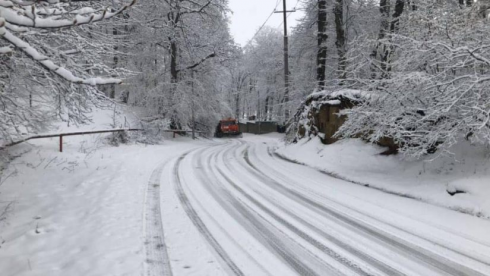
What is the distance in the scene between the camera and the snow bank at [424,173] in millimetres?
6471

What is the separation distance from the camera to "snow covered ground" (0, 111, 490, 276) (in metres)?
3.90

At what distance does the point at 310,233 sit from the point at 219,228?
55.3 inches

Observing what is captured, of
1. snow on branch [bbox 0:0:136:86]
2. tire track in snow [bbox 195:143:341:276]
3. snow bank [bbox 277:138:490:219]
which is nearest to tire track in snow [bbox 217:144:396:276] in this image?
tire track in snow [bbox 195:143:341:276]

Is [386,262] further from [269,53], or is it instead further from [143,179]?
[269,53]

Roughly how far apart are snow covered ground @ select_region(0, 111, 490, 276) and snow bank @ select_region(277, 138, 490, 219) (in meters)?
0.43

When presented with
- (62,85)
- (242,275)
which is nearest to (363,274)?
(242,275)

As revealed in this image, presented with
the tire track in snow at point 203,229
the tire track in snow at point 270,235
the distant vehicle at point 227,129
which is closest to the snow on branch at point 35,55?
the tire track in snow at point 203,229

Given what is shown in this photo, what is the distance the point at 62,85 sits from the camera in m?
5.41

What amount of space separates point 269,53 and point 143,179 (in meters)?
43.4

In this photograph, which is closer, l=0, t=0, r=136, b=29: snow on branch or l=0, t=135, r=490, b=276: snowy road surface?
l=0, t=0, r=136, b=29: snow on branch

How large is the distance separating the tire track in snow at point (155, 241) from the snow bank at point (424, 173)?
216 inches

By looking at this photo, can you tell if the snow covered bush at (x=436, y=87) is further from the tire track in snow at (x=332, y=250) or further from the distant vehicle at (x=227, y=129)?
the distant vehicle at (x=227, y=129)

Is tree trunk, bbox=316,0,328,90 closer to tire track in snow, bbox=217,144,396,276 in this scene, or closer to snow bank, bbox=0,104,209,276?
snow bank, bbox=0,104,209,276

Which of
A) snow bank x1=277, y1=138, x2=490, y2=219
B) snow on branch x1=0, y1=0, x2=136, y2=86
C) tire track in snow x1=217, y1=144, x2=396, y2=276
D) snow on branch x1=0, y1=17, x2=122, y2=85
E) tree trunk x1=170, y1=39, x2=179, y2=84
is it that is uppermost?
tree trunk x1=170, y1=39, x2=179, y2=84
